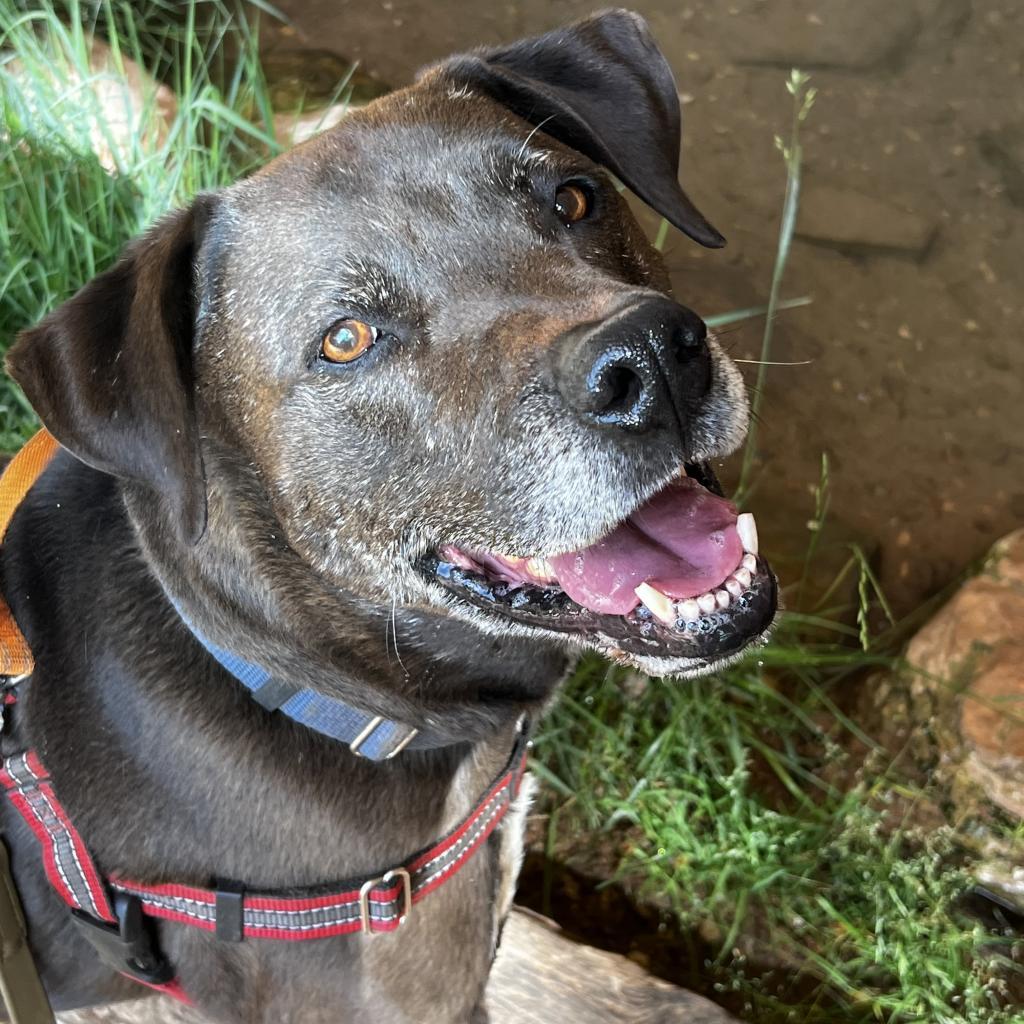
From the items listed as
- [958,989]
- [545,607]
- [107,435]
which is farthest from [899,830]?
[107,435]

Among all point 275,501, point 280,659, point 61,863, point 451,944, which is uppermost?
point 275,501

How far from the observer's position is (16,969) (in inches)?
67.8

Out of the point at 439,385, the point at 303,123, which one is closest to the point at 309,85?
the point at 303,123

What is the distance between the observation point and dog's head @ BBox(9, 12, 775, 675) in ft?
5.09

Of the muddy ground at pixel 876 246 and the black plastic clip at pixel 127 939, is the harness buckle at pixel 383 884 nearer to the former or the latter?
the black plastic clip at pixel 127 939

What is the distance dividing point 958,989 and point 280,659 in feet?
6.68

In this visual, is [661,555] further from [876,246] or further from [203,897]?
[876,246]

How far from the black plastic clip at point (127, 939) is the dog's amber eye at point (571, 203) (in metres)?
1.49

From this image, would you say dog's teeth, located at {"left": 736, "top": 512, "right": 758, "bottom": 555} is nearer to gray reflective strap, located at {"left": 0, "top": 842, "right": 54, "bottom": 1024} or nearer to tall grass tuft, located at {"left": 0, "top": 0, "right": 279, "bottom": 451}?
gray reflective strap, located at {"left": 0, "top": 842, "right": 54, "bottom": 1024}

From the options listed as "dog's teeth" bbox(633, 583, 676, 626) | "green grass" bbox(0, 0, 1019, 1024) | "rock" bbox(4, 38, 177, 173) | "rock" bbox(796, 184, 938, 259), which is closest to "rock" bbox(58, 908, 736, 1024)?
"green grass" bbox(0, 0, 1019, 1024)

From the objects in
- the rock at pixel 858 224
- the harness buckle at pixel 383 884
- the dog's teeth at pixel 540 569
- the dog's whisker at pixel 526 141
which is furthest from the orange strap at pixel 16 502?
the rock at pixel 858 224

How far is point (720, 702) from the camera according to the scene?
3.09 metres

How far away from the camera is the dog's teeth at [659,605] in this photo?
1604 millimetres

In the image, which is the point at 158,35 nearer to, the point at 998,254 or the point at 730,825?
the point at 998,254
